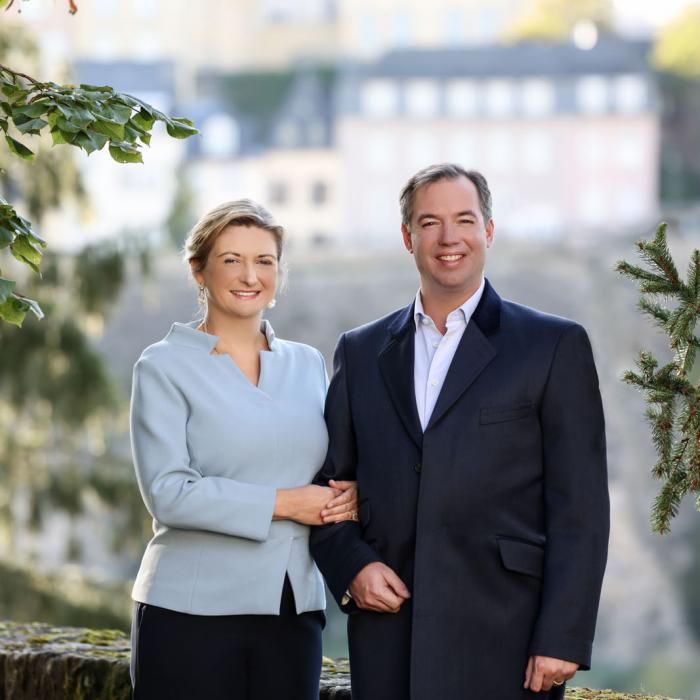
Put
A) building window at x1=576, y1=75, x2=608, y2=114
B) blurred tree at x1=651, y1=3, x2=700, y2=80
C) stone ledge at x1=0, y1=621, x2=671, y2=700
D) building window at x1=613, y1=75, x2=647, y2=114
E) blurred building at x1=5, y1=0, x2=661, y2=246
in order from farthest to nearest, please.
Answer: building window at x1=576, y1=75, x2=608, y2=114 < building window at x1=613, y1=75, x2=647, y2=114 < blurred building at x1=5, y1=0, x2=661, y2=246 < blurred tree at x1=651, y1=3, x2=700, y2=80 < stone ledge at x1=0, y1=621, x2=671, y2=700

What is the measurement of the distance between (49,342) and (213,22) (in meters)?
57.6

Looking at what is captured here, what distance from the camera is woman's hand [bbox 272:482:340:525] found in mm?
3387

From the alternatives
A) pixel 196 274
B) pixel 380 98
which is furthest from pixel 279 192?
pixel 196 274

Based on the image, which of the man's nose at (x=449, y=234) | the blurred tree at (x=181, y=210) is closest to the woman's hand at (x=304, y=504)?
the man's nose at (x=449, y=234)

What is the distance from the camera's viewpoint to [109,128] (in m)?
3.07

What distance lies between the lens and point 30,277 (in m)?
10.8

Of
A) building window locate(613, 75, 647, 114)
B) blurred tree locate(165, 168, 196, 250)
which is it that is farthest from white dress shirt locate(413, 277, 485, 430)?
building window locate(613, 75, 647, 114)

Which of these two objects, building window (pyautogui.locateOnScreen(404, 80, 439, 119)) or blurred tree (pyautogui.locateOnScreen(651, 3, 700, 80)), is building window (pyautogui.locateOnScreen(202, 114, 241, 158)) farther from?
blurred tree (pyautogui.locateOnScreen(651, 3, 700, 80))

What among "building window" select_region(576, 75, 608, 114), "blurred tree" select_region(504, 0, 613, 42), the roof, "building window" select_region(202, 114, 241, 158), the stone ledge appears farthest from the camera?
"blurred tree" select_region(504, 0, 613, 42)

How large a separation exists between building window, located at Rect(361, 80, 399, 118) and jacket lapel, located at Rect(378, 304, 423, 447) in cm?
5008

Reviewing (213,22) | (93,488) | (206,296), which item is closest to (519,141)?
(213,22)

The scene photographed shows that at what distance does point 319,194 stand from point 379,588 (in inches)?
1990

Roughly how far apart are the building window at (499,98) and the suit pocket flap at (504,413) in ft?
166

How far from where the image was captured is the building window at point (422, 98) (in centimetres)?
5316
